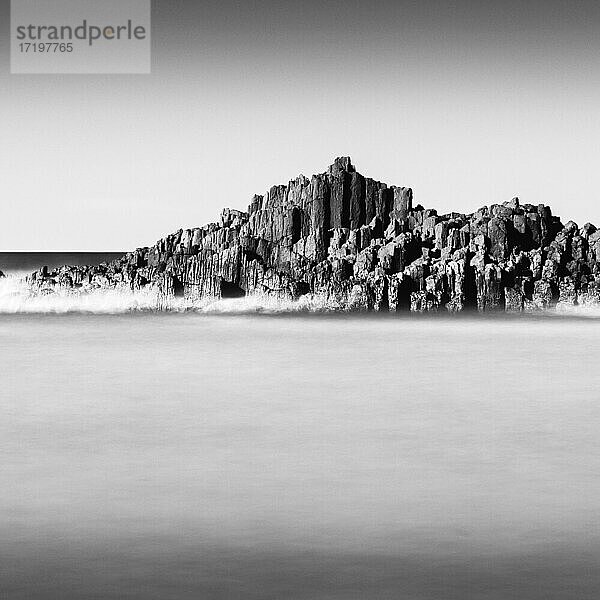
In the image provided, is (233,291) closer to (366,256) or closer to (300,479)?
(366,256)

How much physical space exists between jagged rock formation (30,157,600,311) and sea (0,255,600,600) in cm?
950

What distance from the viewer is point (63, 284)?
100ft

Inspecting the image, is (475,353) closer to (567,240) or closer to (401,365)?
(401,365)

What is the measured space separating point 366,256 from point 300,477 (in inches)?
822

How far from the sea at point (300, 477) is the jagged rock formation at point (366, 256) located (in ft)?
31.2

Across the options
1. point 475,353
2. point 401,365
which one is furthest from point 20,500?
point 475,353

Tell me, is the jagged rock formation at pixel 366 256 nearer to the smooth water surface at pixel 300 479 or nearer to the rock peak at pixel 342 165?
the rock peak at pixel 342 165

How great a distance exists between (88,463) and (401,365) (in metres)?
9.31

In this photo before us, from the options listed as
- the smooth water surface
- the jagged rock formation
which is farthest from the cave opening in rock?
the smooth water surface

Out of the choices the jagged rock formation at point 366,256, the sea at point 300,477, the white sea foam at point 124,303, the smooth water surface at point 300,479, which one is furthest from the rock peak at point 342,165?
the smooth water surface at point 300,479

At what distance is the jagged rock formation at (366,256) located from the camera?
28328 millimetres

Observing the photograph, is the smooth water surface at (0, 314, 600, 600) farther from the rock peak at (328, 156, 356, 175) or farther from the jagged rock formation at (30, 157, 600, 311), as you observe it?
the rock peak at (328, 156, 356, 175)

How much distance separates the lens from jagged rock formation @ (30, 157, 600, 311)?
1115 inches

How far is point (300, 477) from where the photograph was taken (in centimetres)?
820
